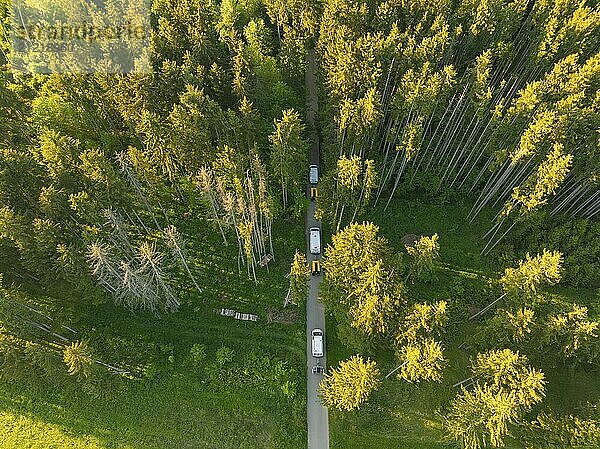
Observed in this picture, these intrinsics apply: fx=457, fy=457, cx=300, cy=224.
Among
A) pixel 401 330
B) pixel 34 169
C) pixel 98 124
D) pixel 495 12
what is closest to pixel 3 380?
pixel 34 169

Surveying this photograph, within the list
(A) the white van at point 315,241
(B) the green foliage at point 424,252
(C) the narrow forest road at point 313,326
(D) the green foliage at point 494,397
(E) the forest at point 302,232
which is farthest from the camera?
(A) the white van at point 315,241

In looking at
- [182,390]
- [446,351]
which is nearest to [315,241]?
[446,351]

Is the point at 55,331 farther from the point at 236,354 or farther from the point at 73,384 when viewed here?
the point at 236,354

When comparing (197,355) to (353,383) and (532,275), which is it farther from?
(532,275)

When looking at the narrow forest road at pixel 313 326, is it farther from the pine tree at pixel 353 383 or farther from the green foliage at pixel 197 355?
the green foliage at pixel 197 355

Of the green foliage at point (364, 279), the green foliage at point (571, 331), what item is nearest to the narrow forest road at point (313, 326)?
the green foliage at point (364, 279)

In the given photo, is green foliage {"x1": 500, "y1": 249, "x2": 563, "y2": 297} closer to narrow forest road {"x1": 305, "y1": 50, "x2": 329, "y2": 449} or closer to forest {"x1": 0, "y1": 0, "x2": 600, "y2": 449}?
forest {"x1": 0, "y1": 0, "x2": 600, "y2": 449}

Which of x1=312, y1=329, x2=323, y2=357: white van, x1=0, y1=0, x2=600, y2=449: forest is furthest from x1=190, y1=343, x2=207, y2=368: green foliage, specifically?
x1=312, y1=329, x2=323, y2=357: white van
